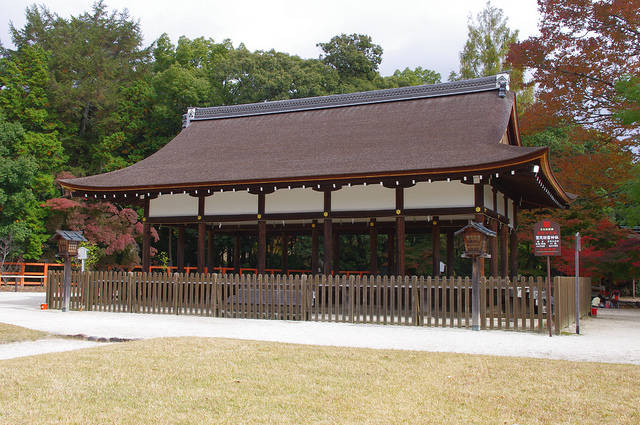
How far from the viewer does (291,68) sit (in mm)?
35156

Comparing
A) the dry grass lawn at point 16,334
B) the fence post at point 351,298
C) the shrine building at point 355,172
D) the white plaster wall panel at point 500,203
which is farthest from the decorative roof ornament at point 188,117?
the dry grass lawn at point 16,334

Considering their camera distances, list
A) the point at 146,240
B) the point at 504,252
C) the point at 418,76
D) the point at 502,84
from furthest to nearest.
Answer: the point at 418,76 < the point at 146,240 < the point at 502,84 < the point at 504,252

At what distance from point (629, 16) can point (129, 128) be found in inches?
1127

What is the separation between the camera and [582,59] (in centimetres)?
2292

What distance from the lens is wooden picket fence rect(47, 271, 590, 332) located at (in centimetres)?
1257

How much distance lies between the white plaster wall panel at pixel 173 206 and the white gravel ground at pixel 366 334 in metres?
4.20

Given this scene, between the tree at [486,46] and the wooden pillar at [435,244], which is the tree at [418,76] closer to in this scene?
the tree at [486,46]

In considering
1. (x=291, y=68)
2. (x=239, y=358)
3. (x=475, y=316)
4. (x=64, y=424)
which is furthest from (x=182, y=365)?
(x=291, y=68)

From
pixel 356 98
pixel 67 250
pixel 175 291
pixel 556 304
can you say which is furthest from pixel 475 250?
pixel 67 250

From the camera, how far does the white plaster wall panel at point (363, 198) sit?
50.8 ft

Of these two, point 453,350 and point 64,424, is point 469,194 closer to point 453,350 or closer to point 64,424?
point 453,350

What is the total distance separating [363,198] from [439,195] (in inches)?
83.0

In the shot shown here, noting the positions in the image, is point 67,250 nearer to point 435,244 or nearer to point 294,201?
point 294,201

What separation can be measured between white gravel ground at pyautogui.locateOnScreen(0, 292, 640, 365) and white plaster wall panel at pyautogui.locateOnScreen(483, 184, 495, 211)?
12.8 feet
